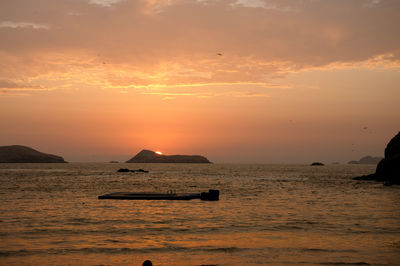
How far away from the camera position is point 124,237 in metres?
28.3

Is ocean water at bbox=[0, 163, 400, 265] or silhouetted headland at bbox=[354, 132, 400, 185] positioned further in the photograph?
silhouetted headland at bbox=[354, 132, 400, 185]

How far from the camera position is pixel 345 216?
40.3 metres

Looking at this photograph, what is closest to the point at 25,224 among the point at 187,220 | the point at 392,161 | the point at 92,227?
the point at 92,227

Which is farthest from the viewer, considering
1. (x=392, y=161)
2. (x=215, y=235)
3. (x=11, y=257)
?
(x=392, y=161)

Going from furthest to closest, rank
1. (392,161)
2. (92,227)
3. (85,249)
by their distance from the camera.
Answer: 1. (392,161)
2. (92,227)
3. (85,249)

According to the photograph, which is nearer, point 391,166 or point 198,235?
point 198,235

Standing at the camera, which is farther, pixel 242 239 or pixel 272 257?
pixel 242 239

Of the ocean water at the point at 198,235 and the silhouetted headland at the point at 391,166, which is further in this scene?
the silhouetted headland at the point at 391,166

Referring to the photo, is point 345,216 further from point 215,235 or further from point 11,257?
point 11,257

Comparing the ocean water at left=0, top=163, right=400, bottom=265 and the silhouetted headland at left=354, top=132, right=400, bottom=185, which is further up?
the silhouetted headland at left=354, top=132, right=400, bottom=185

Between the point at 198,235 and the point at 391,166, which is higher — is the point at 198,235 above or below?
below

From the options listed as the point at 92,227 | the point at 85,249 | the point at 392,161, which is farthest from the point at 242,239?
the point at 392,161

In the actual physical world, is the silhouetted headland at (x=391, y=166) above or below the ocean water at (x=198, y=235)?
above

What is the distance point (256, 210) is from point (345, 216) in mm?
9482
